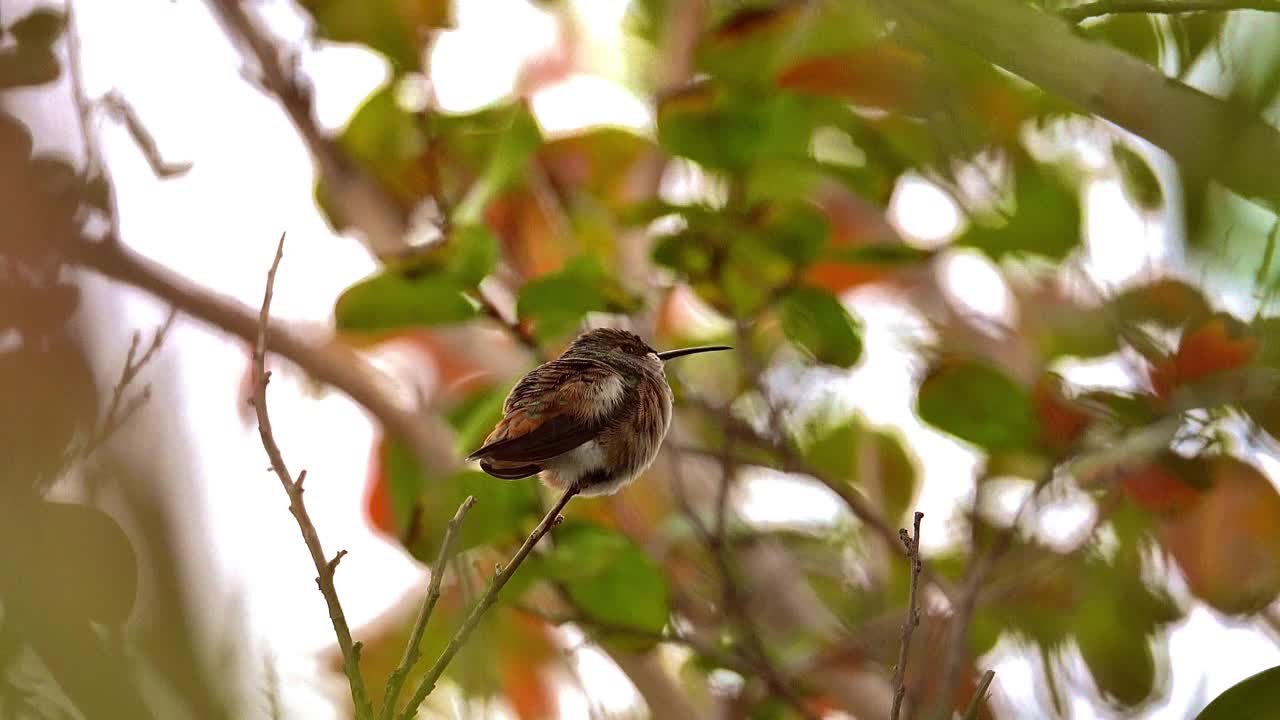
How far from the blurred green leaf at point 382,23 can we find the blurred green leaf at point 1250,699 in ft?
5.80

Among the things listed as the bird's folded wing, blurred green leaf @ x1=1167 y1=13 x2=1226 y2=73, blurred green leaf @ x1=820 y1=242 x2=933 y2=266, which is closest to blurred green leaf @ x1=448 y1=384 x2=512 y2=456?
the bird's folded wing

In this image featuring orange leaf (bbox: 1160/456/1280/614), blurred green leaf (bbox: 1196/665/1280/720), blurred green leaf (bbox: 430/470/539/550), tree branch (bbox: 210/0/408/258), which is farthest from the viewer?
tree branch (bbox: 210/0/408/258)

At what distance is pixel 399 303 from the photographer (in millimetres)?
1643

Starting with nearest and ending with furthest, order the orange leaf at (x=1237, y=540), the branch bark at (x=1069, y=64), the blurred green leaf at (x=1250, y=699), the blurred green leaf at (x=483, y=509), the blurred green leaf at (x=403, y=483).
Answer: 1. the branch bark at (x=1069, y=64)
2. the blurred green leaf at (x=1250, y=699)
3. the blurred green leaf at (x=483, y=509)
4. the blurred green leaf at (x=403, y=483)
5. the orange leaf at (x=1237, y=540)

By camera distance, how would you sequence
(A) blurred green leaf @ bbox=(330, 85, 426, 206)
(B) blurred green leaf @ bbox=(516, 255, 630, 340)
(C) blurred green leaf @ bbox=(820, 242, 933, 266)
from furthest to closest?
(A) blurred green leaf @ bbox=(330, 85, 426, 206) < (C) blurred green leaf @ bbox=(820, 242, 933, 266) < (B) blurred green leaf @ bbox=(516, 255, 630, 340)

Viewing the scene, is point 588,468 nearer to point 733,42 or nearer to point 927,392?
point 927,392

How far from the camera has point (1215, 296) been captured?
5.97 ft

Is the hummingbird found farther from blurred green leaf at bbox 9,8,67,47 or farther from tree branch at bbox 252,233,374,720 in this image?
blurred green leaf at bbox 9,8,67,47

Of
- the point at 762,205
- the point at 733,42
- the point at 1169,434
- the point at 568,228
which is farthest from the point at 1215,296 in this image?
the point at 568,228

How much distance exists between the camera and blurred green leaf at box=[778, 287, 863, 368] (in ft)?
5.84

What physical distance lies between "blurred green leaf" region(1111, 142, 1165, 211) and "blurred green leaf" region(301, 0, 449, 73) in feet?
4.48

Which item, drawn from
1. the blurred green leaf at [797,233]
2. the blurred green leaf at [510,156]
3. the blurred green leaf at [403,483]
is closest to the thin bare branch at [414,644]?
the blurred green leaf at [403,483]

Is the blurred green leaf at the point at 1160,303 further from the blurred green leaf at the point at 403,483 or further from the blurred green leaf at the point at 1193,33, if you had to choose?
the blurred green leaf at the point at 403,483

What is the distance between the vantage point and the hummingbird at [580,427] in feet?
3.71
